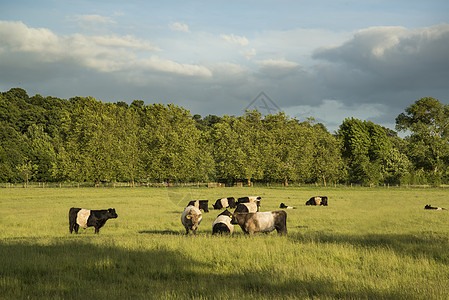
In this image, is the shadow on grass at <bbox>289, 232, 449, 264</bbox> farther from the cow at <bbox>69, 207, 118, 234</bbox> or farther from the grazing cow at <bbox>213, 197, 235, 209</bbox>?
the grazing cow at <bbox>213, 197, 235, 209</bbox>

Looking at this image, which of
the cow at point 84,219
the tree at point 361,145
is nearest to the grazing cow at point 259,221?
the cow at point 84,219

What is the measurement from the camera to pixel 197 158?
89.8m

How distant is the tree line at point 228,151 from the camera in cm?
8431

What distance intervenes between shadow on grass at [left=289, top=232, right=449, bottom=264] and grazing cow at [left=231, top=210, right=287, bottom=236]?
82cm

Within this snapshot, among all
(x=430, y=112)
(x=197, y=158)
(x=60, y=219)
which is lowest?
(x=60, y=219)

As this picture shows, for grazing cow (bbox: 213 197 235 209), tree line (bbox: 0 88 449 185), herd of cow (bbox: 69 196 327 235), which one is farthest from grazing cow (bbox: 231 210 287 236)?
tree line (bbox: 0 88 449 185)

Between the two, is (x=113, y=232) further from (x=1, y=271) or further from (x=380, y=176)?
(x=380, y=176)

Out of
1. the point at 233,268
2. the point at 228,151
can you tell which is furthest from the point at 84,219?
the point at 228,151

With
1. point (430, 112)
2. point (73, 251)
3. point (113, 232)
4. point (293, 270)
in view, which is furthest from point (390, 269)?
point (430, 112)

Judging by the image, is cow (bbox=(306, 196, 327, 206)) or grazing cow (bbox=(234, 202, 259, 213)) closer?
grazing cow (bbox=(234, 202, 259, 213))

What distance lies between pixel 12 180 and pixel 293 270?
337 ft

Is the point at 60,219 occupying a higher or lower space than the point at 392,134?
lower

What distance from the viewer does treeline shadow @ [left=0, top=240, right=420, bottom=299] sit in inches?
347

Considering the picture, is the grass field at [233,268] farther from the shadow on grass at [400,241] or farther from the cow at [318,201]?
the cow at [318,201]
